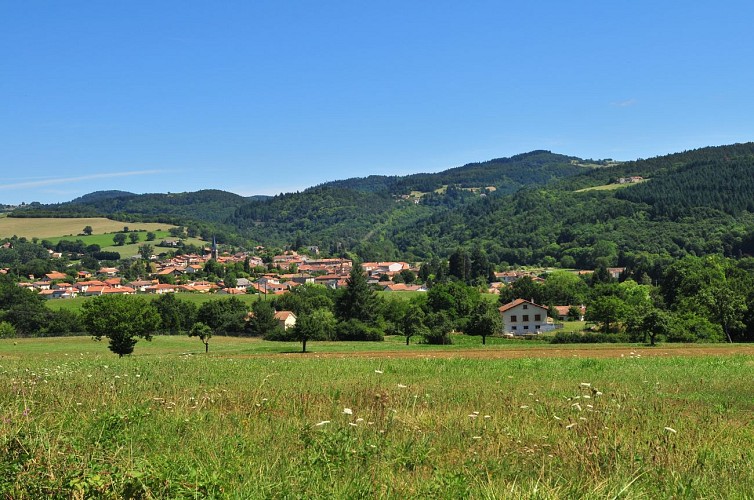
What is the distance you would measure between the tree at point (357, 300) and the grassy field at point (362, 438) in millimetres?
66757

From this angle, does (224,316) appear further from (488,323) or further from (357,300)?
(488,323)

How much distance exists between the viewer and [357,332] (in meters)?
69.6

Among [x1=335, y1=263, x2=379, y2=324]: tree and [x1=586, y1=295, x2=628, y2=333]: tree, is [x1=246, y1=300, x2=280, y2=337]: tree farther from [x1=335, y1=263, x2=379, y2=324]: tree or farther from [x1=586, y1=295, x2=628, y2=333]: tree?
[x1=586, y1=295, x2=628, y2=333]: tree

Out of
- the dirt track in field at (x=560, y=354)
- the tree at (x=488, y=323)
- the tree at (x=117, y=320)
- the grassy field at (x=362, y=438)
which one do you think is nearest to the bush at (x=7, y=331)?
the tree at (x=117, y=320)

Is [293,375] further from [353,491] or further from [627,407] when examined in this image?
[353,491]

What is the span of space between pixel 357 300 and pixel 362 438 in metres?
74.4

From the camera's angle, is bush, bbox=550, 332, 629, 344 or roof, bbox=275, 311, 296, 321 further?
roof, bbox=275, 311, 296, 321

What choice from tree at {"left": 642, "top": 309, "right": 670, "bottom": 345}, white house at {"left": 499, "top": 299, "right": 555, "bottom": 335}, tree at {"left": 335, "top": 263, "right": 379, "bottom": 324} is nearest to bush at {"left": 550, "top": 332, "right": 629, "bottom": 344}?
tree at {"left": 642, "top": 309, "right": 670, "bottom": 345}

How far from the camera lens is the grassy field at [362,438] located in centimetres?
728

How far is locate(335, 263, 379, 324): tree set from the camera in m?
83.5

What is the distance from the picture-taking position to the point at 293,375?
1788 centimetres

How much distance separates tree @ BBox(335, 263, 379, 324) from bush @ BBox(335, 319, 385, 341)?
12.6 m

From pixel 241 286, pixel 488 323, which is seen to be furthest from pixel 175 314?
pixel 241 286

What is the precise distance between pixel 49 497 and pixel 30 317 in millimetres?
94828
